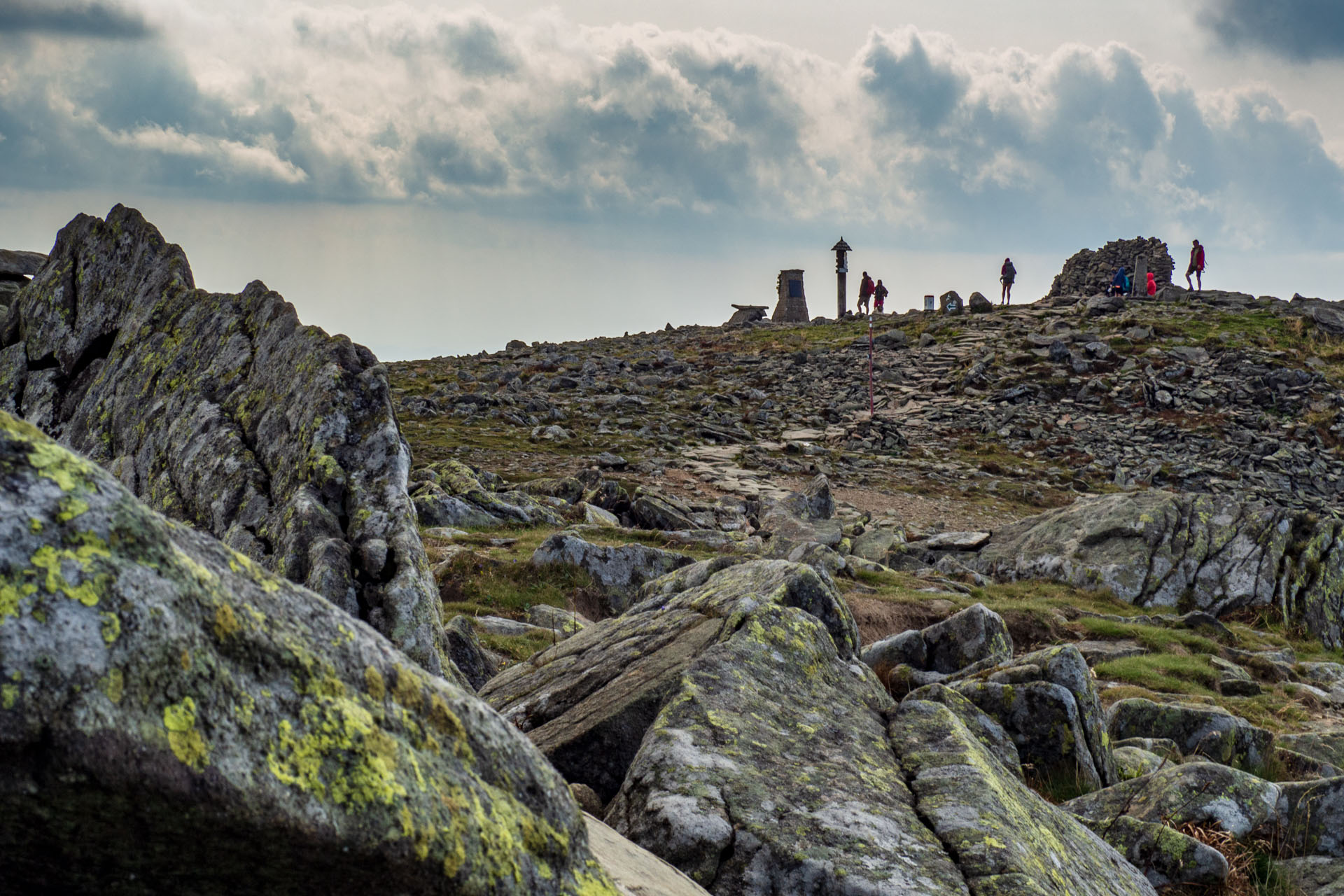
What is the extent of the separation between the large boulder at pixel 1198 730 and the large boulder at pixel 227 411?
9960 millimetres

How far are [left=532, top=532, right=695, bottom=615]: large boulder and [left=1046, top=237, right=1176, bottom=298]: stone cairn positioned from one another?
234ft

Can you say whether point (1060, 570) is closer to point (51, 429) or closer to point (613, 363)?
point (51, 429)

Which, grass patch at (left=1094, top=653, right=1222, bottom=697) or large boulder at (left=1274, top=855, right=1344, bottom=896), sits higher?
large boulder at (left=1274, top=855, right=1344, bottom=896)

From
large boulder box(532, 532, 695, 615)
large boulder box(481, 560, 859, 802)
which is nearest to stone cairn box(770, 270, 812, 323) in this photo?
large boulder box(532, 532, 695, 615)

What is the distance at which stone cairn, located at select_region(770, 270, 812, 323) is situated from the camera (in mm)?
87938

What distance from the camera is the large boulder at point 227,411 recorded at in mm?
9367

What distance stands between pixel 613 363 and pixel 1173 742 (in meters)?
55.0

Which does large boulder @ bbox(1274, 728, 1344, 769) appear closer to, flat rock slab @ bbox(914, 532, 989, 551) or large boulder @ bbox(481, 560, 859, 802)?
large boulder @ bbox(481, 560, 859, 802)

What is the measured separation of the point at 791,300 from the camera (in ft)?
291

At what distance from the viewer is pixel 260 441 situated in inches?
442

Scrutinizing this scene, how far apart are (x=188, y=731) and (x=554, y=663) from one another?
309 inches

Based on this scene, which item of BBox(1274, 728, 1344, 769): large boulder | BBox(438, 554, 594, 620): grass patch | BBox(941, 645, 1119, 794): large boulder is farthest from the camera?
BBox(438, 554, 594, 620): grass patch

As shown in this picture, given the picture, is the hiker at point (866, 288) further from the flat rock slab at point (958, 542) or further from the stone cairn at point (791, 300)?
the flat rock slab at point (958, 542)

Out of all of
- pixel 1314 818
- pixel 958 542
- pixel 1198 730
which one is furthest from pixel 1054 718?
pixel 958 542
